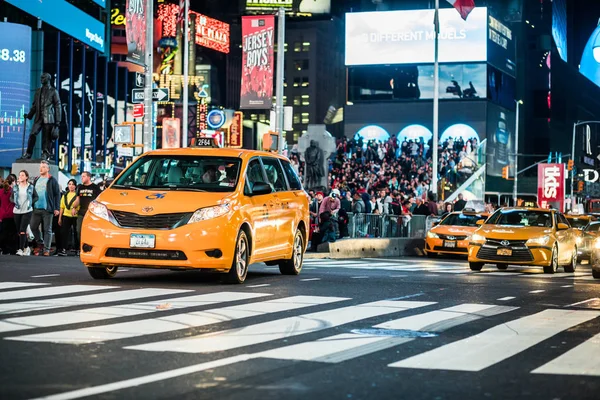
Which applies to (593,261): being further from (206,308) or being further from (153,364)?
(153,364)

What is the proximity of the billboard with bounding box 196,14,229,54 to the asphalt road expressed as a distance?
342 ft

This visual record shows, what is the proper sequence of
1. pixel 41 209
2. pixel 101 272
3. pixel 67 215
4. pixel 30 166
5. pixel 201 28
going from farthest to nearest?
1. pixel 201 28
2. pixel 30 166
3. pixel 67 215
4. pixel 41 209
5. pixel 101 272

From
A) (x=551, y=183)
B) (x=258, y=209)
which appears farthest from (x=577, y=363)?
(x=551, y=183)

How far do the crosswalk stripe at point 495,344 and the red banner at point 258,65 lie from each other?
2064 centimetres

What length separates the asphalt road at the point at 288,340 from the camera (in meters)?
7.10

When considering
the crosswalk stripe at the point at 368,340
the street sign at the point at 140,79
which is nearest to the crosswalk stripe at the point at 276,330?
the crosswalk stripe at the point at 368,340

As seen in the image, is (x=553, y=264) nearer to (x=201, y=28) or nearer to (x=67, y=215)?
(x=67, y=215)

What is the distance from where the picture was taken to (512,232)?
23.9 m

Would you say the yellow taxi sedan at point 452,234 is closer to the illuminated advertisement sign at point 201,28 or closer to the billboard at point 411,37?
the billboard at point 411,37

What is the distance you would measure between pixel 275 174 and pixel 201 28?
10310 cm

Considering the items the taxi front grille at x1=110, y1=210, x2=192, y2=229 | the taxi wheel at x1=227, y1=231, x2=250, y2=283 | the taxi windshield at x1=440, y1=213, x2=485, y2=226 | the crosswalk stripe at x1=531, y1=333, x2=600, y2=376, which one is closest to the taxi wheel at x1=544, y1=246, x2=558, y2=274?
the taxi windshield at x1=440, y1=213, x2=485, y2=226

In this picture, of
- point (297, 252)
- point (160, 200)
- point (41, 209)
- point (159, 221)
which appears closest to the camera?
point (159, 221)

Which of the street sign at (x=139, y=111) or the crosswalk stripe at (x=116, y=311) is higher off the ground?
the street sign at (x=139, y=111)

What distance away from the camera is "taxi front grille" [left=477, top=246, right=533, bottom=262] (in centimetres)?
2356
